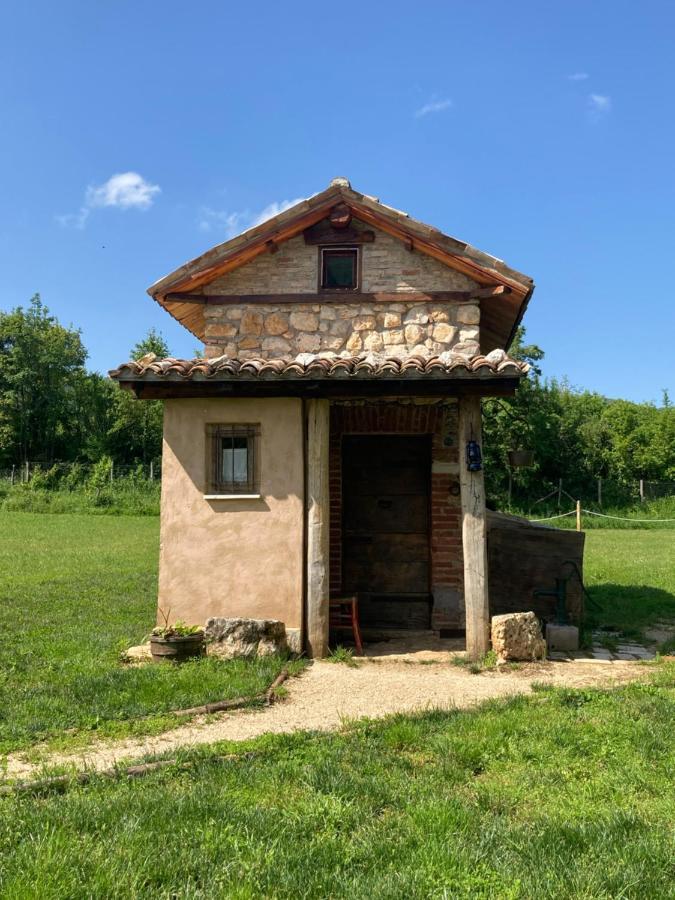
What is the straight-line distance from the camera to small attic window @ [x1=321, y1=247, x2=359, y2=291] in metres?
8.96

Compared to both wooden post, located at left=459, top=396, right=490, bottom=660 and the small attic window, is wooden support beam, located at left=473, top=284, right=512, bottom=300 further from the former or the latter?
wooden post, located at left=459, top=396, right=490, bottom=660

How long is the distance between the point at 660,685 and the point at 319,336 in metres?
5.45

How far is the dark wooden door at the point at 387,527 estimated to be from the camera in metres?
9.15

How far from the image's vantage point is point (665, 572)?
1412 centimetres

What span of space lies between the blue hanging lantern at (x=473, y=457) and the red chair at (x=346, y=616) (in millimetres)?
2093

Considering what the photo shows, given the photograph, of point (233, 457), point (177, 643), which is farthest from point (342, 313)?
point (177, 643)

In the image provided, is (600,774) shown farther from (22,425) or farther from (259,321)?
(22,425)

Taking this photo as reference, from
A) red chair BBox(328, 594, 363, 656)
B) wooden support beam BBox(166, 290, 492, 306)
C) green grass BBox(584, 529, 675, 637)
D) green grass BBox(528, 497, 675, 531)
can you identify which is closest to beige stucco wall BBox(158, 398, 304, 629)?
red chair BBox(328, 594, 363, 656)

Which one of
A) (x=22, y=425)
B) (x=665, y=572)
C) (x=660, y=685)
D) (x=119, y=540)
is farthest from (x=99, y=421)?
(x=660, y=685)

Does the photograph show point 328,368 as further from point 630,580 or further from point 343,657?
point 630,580

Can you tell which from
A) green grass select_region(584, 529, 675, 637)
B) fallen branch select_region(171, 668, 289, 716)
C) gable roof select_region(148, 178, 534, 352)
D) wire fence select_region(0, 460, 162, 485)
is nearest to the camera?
fallen branch select_region(171, 668, 289, 716)

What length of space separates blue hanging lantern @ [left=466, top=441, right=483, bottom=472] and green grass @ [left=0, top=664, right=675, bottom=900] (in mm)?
3155

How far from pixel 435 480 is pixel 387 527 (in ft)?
3.11

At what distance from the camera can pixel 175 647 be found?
680 cm
